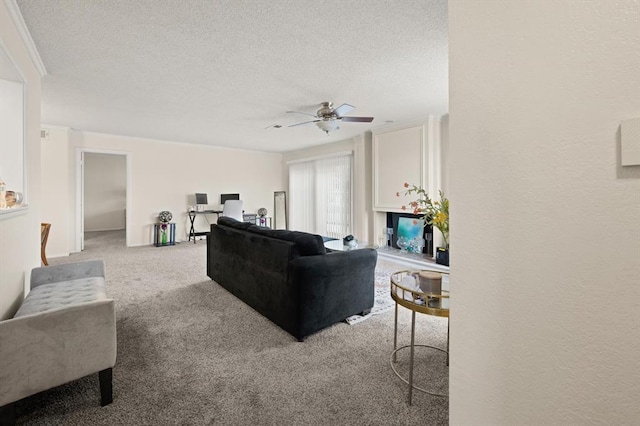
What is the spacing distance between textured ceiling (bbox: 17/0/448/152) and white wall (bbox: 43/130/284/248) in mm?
1368

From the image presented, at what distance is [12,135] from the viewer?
226cm

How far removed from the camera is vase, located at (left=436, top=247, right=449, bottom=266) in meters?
4.46

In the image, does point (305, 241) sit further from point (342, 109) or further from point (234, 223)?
point (342, 109)

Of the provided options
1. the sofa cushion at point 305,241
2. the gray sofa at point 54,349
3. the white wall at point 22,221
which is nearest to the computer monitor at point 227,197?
the white wall at point 22,221

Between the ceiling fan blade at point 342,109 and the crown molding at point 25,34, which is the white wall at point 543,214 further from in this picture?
the crown molding at point 25,34

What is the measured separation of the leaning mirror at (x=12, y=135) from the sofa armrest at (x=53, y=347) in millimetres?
1222

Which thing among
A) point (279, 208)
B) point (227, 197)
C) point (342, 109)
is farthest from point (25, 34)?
point (279, 208)

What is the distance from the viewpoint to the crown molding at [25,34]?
1930mm

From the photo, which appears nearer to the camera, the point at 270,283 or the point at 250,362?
the point at 250,362

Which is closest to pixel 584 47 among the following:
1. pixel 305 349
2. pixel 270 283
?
pixel 305 349

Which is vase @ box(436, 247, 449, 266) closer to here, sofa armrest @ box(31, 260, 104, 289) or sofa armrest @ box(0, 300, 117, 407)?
Answer: sofa armrest @ box(0, 300, 117, 407)

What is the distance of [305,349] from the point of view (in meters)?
2.17

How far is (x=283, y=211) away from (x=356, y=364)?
6.75 metres

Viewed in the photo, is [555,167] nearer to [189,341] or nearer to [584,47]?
[584,47]
